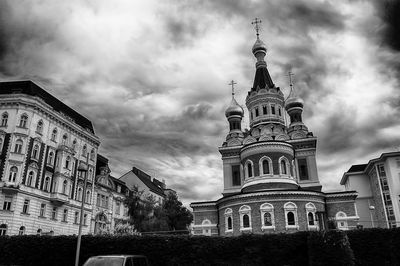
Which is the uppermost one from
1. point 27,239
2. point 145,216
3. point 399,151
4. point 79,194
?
point 399,151

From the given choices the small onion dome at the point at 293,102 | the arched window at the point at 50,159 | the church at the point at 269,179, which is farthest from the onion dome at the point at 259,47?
the arched window at the point at 50,159

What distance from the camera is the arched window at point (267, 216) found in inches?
1407

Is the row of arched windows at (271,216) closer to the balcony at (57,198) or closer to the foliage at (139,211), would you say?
the foliage at (139,211)

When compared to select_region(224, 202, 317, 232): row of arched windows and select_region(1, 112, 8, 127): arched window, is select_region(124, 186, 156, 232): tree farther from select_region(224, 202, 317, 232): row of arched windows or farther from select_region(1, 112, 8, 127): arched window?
select_region(1, 112, 8, 127): arched window

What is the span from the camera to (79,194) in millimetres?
46031

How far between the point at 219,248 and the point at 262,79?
37.1 metres

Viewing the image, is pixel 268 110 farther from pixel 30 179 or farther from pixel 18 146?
pixel 18 146

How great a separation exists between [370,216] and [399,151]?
579 inches

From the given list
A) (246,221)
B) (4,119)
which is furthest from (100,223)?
(246,221)

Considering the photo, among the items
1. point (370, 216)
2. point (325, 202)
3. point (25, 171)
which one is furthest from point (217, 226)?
point (370, 216)

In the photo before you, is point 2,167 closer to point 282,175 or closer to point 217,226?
point 217,226

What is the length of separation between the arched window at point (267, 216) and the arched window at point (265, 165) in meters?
5.61

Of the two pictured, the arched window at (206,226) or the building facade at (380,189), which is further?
the building facade at (380,189)

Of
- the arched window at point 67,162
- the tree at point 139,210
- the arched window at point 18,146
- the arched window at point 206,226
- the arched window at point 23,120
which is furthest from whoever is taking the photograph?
the tree at point 139,210
